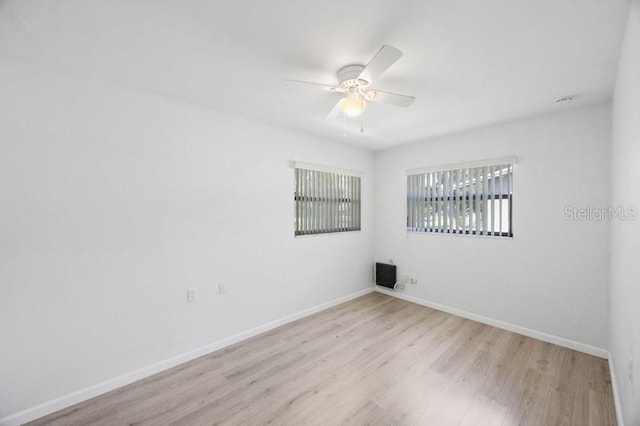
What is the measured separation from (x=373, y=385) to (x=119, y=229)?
8.18ft

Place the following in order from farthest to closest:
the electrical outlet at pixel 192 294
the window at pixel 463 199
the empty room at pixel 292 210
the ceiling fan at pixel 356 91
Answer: the window at pixel 463 199 < the electrical outlet at pixel 192 294 < the ceiling fan at pixel 356 91 < the empty room at pixel 292 210

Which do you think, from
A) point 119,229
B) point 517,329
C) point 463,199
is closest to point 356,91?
point 119,229

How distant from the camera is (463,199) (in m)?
3.51

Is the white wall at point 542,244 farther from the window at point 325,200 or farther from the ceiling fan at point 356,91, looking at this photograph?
the ceiling fan at point 356,91

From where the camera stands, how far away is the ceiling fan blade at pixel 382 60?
4.66 feet

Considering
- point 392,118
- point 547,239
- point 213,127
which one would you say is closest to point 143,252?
point 213,127

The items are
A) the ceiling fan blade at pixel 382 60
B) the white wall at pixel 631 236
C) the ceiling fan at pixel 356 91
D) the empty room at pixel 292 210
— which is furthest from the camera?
the ceiling fan at pixel 356 91

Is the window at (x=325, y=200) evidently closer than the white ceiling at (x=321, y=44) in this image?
No

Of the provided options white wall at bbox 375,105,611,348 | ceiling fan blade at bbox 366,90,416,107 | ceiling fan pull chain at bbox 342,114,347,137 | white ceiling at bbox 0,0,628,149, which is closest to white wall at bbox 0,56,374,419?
white ceiling at bbox 0,0,628,149

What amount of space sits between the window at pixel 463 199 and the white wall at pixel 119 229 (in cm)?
217

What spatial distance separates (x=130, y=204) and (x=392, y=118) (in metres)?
2.77

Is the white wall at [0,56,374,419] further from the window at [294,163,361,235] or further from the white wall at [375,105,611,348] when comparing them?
the white wall at [375,105,611,348]

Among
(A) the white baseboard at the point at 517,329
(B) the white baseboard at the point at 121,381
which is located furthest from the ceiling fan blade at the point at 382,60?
(A) the white baseboard at the point at 517,329

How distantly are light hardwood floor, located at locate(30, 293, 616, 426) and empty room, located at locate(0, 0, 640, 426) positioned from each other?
0.06 ft
